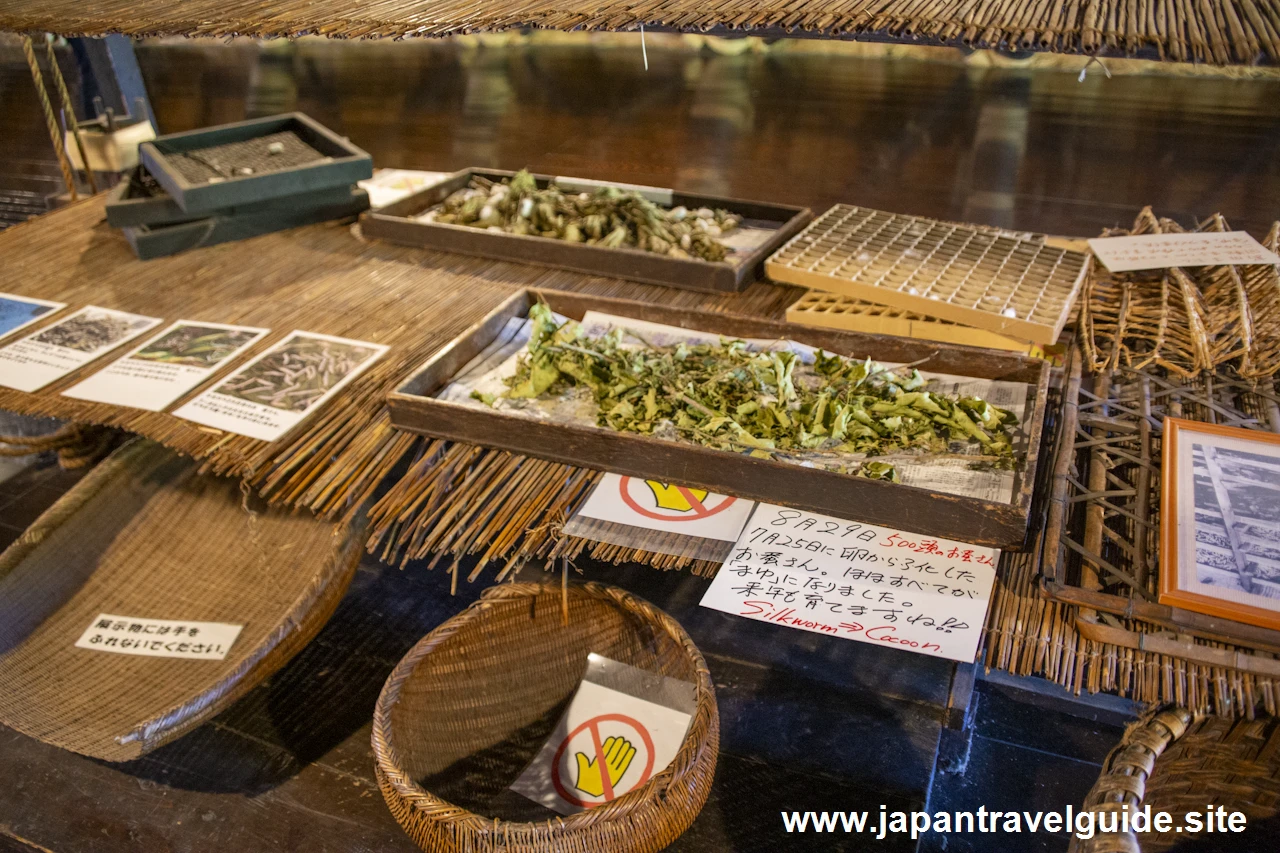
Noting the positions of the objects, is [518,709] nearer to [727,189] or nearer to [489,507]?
[489,507]

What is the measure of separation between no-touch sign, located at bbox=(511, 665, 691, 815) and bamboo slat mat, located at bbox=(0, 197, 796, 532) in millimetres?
519

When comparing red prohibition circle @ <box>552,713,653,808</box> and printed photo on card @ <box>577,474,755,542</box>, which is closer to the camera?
printed photo on card @ <box>577,474,755,542</box>

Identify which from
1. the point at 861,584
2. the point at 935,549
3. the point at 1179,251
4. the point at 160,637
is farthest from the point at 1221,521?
the point at 160,637

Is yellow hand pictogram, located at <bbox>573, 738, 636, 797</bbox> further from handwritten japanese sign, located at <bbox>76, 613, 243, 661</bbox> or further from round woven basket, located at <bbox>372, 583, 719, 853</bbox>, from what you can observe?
handwritten japanese sign, located at <bbox>76, 613, 243, 661</bbox>

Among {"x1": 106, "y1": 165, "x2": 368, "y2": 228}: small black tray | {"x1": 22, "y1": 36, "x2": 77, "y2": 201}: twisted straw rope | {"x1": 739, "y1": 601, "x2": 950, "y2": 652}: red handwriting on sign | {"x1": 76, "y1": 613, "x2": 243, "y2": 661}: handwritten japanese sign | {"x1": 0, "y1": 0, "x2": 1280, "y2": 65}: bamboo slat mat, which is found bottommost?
{"x1": 76, "y1": 613, "x2": 243, "y2": 661}: handwritten japanese sign

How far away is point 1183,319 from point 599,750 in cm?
127

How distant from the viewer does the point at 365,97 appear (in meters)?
3.56

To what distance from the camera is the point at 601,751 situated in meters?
1.54

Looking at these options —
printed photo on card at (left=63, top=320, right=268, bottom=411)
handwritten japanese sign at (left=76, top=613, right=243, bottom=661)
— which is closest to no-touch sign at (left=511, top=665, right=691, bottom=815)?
handwritten japanese sign at (left=76, top=613, right=243, bottom=661)

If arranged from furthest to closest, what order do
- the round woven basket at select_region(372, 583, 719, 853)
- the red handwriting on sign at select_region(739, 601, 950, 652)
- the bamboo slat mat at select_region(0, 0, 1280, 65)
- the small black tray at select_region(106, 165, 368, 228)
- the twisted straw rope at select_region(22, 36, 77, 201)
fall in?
the twisted straw rope at select_region(22, 36, 77, 201) → the small black tray at select_region(106, 165, 368, 228) → the round woven basket at select_region(372, 583, 719, 853) → the red handwriting on sign at select_region(739, 601, 950, 652) → the bamboo slat mat at select_region(0, 0, 1280, 65)

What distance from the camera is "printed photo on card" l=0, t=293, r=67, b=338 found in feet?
5.98

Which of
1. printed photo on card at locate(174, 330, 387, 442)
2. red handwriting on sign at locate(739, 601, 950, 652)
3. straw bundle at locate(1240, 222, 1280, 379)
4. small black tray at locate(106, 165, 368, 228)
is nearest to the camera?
red handwriting on sign at locate(739, 601, 950, 652)

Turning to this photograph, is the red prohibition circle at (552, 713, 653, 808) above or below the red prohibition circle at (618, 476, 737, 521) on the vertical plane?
below

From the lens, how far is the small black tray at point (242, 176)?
204 cm
